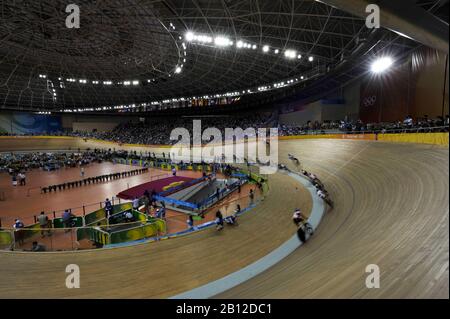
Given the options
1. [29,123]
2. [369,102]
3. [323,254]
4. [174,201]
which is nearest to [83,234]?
[174,201]

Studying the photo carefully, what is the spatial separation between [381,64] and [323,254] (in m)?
17.5

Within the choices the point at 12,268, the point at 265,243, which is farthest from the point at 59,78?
the point at 265,243

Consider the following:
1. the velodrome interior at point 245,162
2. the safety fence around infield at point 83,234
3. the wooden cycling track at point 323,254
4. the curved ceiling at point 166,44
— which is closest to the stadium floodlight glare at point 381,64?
the velodrome interior at point 245,162

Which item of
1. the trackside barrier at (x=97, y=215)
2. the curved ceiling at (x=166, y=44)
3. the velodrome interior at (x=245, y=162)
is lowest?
the trackside barrier at (x=97, y=215)

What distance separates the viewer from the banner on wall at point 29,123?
41656 millimetres

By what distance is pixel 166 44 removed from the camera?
74.9 feet

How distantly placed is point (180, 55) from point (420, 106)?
2040cm

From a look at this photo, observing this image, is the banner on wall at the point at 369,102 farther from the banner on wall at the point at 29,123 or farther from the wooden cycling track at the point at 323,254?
the banner on wall at the point at 29,123

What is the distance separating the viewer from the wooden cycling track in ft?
12.4

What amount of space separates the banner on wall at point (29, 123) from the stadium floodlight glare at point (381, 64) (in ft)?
169

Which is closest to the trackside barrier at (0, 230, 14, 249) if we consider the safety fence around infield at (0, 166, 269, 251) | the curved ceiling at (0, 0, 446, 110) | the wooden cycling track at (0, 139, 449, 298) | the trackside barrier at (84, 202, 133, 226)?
the safety fence around infield at (0, 166, 269, 251)

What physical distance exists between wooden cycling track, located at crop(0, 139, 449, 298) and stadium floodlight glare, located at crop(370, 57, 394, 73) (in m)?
9.17

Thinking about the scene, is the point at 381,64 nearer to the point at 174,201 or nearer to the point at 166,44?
the point at 174,201
